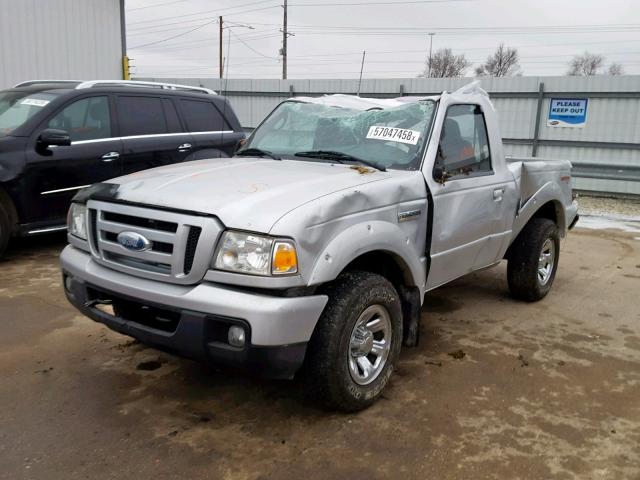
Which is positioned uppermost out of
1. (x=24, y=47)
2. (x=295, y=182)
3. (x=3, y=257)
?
(x=24, y=47)

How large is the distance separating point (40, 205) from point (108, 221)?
3.52 metres

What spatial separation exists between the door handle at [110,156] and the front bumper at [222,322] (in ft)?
13.3

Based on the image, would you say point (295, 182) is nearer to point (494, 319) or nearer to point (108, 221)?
point (108, 221)

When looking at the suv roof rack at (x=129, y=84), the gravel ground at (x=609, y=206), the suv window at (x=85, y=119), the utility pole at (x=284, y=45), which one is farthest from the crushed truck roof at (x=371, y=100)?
the utility pole at (x=284, y=45)

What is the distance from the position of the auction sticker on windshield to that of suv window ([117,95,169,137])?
4.07m

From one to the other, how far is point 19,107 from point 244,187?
4641 millimetres

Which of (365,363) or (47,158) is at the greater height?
(47,158)

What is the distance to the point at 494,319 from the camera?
5.04 m

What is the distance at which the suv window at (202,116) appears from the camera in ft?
25.5

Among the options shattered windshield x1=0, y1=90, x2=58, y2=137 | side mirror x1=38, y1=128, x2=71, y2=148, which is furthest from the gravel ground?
shattered windshield x1=0, y1=90, x2=58, y2=137

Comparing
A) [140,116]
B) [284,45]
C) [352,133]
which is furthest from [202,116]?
[284,45]

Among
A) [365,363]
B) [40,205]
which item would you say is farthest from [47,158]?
[365,363]

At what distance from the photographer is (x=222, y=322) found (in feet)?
8.80

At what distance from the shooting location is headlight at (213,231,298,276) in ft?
8.77
